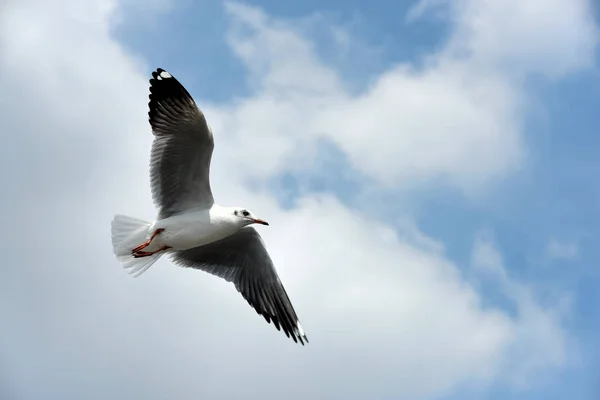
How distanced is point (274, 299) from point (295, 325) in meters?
0.34

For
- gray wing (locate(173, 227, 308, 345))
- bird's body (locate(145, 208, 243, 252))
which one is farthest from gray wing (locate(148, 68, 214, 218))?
gray wing (locate(173, 227, 308, 345))

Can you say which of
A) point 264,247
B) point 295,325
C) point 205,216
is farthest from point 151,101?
point 295,325

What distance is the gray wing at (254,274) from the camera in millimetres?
9703

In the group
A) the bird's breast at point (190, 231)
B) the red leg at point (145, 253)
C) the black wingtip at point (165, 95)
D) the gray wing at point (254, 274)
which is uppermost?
the black wingtip at point (165, 95)

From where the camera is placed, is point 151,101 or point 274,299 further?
point 274,299

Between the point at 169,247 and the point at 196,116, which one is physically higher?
the point at 196,116

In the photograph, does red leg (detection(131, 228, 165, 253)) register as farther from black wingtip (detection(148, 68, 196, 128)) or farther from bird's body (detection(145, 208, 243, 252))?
black wingtip (detection(148, 68, 196, 128))

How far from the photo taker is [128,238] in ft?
30.2

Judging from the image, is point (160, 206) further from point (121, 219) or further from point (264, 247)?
point (264, 247)

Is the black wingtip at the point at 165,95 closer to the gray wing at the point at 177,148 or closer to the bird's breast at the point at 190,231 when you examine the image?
the gray wing at the point at 177,148

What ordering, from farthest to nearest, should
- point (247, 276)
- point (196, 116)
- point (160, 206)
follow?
point (247, 276) → point (160, 206) → point (196, 116)

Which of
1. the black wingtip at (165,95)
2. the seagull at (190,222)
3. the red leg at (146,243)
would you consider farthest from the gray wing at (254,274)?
the black wingtip at (165,95)

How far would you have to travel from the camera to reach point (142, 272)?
30.7 feet

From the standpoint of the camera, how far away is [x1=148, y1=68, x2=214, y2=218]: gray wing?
8.71 metres
